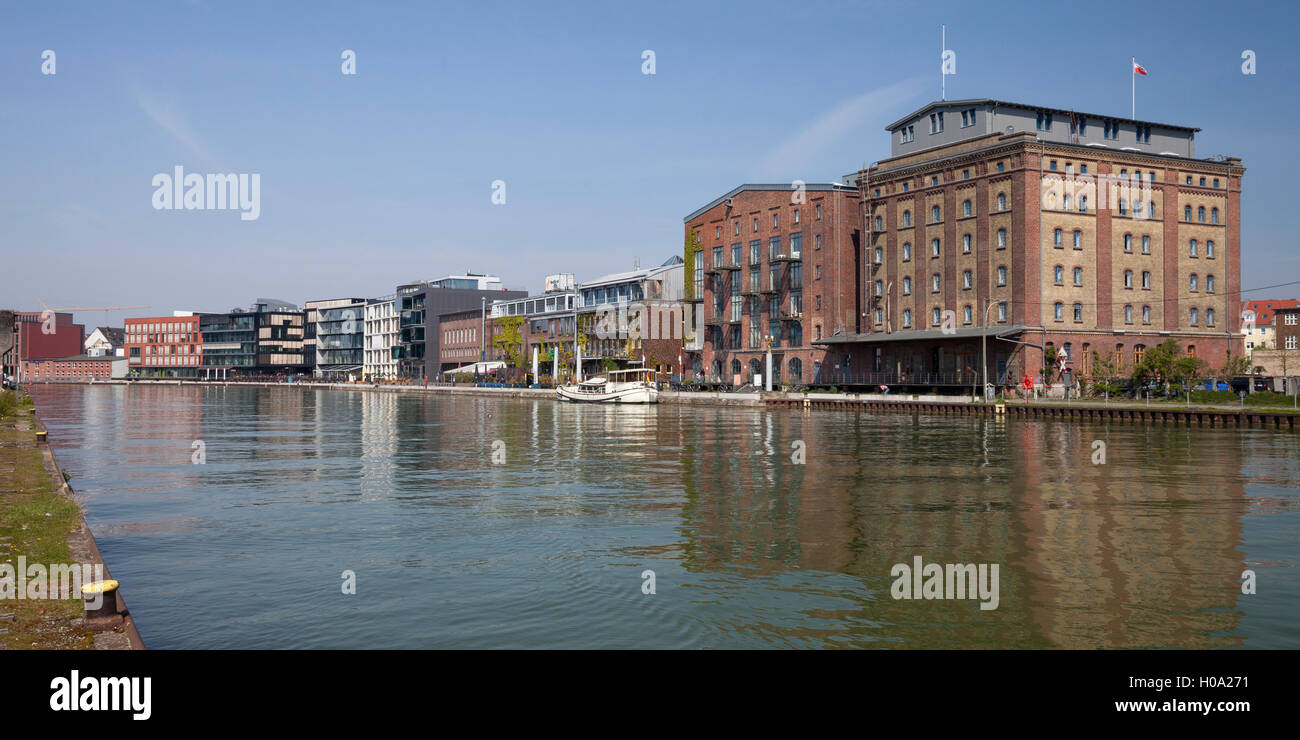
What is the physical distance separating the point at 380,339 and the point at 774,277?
11593 cm

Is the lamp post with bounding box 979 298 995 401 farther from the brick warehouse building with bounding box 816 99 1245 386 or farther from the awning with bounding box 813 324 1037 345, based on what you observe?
the brick warehouse building with bounding box 816 99 1245 386

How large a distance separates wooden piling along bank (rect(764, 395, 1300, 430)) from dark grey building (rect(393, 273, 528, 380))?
104m

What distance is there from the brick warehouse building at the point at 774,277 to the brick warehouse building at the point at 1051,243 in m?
6.40

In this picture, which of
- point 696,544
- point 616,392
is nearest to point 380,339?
point 616,392

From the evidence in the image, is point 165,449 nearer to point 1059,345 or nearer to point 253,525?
point 253,525

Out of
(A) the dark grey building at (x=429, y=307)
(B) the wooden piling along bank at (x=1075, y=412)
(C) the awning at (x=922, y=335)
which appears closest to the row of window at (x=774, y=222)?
(C) the awning at (x=922, y=335)

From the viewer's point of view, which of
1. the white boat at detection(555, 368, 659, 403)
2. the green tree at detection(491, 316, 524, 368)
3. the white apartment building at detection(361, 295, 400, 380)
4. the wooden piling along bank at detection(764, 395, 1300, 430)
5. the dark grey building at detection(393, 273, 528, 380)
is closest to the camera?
the wooden piling along bank at detection(764, 395, 1300, 430)

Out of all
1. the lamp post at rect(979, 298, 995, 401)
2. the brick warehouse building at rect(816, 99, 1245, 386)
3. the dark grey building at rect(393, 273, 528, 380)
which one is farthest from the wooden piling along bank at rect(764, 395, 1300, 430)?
the dark grey building at rect(393, 273, 528, 380)

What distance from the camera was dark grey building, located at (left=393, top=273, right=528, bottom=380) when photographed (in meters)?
175

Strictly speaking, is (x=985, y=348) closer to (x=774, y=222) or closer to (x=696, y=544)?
(x=774, y=222)

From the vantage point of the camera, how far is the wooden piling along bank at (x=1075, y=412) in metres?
54.3
